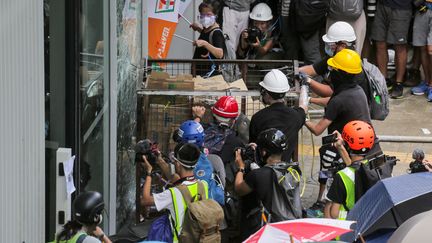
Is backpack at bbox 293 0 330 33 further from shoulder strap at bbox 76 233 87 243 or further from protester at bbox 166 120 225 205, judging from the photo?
shoulder strap at bbox 76 233 87 243

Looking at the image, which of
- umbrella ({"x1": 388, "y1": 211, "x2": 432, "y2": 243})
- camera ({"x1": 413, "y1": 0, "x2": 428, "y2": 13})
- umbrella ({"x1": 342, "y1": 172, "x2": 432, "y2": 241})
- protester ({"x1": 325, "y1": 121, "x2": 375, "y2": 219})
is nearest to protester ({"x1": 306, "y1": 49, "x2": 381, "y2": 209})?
protester ({"x1": 325, "y1": 121, "x2": 375, "y2": 219})

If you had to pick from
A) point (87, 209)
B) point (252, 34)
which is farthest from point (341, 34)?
point (87, 209)

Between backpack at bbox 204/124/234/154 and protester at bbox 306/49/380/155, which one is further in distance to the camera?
protester at bbox 306/49/380/155

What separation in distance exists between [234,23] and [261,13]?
0.40 m

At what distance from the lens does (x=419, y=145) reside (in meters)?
11.8

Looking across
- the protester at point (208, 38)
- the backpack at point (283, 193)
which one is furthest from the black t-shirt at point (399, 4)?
the backpack at point (283, 193)

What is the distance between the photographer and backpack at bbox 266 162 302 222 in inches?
284

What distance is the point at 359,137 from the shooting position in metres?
7.46

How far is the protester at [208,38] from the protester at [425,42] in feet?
10.7

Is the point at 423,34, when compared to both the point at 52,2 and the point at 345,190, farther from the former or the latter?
the point at 52,2

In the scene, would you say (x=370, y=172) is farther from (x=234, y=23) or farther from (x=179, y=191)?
(x=234, y=23)

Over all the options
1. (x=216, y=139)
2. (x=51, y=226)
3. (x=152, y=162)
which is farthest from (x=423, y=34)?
(x=51, y=226)

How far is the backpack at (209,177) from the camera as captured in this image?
7289mm

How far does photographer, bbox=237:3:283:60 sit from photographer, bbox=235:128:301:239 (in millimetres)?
5888
